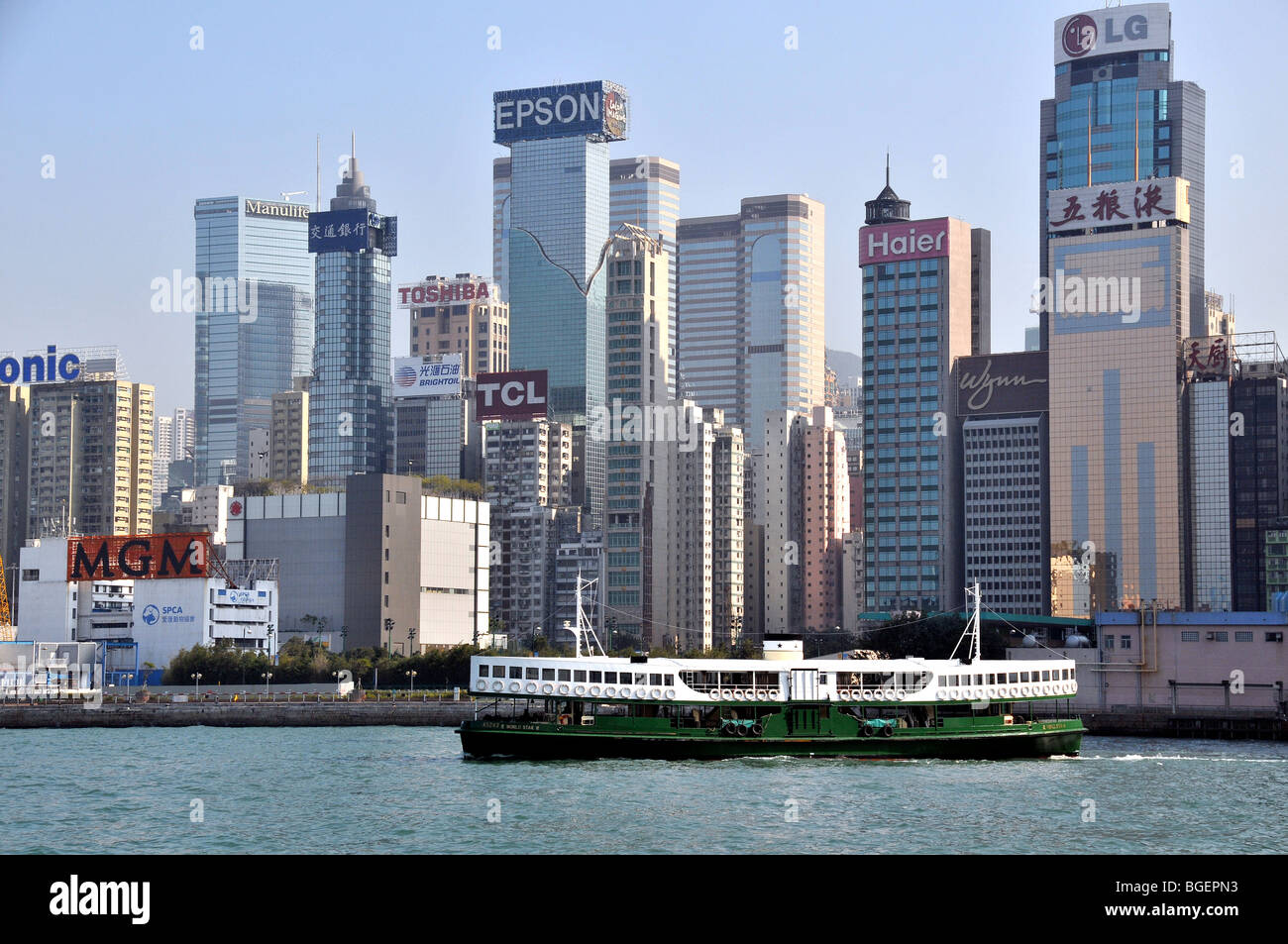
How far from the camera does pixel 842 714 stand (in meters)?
84.4

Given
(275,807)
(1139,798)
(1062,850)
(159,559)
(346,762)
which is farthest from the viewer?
(159,559)

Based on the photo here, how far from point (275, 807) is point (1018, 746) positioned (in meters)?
40.6

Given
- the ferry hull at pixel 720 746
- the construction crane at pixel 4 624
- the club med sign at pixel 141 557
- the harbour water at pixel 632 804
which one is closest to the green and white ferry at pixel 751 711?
the ferry hull at pixel 720 746

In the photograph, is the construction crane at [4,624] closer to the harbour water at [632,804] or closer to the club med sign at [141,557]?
the club med sign at [141,557]

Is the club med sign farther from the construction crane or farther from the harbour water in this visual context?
the harbour water

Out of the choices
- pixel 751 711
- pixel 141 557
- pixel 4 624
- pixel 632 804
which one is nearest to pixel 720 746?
pixel 751 711

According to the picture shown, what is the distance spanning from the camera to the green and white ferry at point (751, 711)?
8238cm

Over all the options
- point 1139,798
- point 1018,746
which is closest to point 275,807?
point 1139,798

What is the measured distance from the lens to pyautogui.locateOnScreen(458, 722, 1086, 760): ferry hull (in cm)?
8212

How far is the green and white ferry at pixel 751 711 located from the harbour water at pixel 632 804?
72.8 inches

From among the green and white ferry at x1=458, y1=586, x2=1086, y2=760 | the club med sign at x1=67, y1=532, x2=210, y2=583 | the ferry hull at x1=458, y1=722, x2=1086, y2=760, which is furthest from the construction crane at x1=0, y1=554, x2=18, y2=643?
the ferry hull at x1=458, y1=722, x2=1086, y2=760

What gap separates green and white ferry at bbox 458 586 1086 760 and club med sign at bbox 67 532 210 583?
105276 mm
